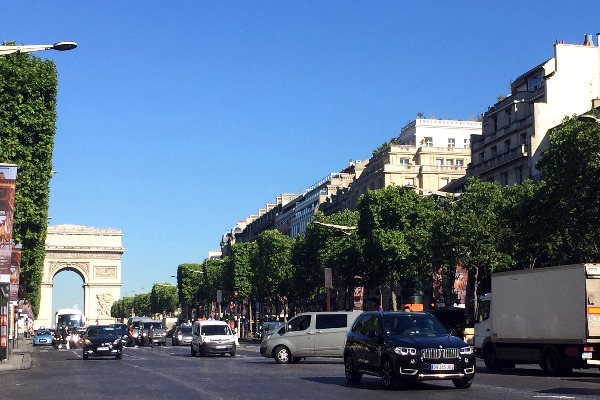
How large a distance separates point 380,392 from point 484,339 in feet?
47.6

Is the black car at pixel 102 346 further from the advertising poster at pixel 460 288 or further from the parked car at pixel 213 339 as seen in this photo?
the advertising poster at pixel 460 288

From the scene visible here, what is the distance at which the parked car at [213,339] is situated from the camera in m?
53.6

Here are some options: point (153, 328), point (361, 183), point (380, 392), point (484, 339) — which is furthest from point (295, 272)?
point (380, 392)

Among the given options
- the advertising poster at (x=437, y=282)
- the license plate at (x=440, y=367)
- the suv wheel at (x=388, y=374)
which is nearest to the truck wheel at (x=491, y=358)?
the suv wheel at (x=388, y=374)

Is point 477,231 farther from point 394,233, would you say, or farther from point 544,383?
point 544,383

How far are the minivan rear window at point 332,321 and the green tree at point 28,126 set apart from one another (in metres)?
18.9

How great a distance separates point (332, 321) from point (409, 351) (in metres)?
17.9

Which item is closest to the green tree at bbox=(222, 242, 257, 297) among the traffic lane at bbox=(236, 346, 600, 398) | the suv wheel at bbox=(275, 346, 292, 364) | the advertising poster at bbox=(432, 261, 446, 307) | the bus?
the bus

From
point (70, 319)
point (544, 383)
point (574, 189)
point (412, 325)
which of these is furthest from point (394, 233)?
point (412, 325)

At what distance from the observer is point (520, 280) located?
3450 centimetres

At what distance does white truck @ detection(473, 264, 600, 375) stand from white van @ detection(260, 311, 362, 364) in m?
6.56

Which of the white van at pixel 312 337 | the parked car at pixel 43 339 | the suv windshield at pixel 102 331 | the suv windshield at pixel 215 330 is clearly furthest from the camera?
the parked car at pixel 43 339

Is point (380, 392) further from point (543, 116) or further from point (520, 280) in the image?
point (543, 116)

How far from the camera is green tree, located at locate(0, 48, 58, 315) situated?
5141cm
